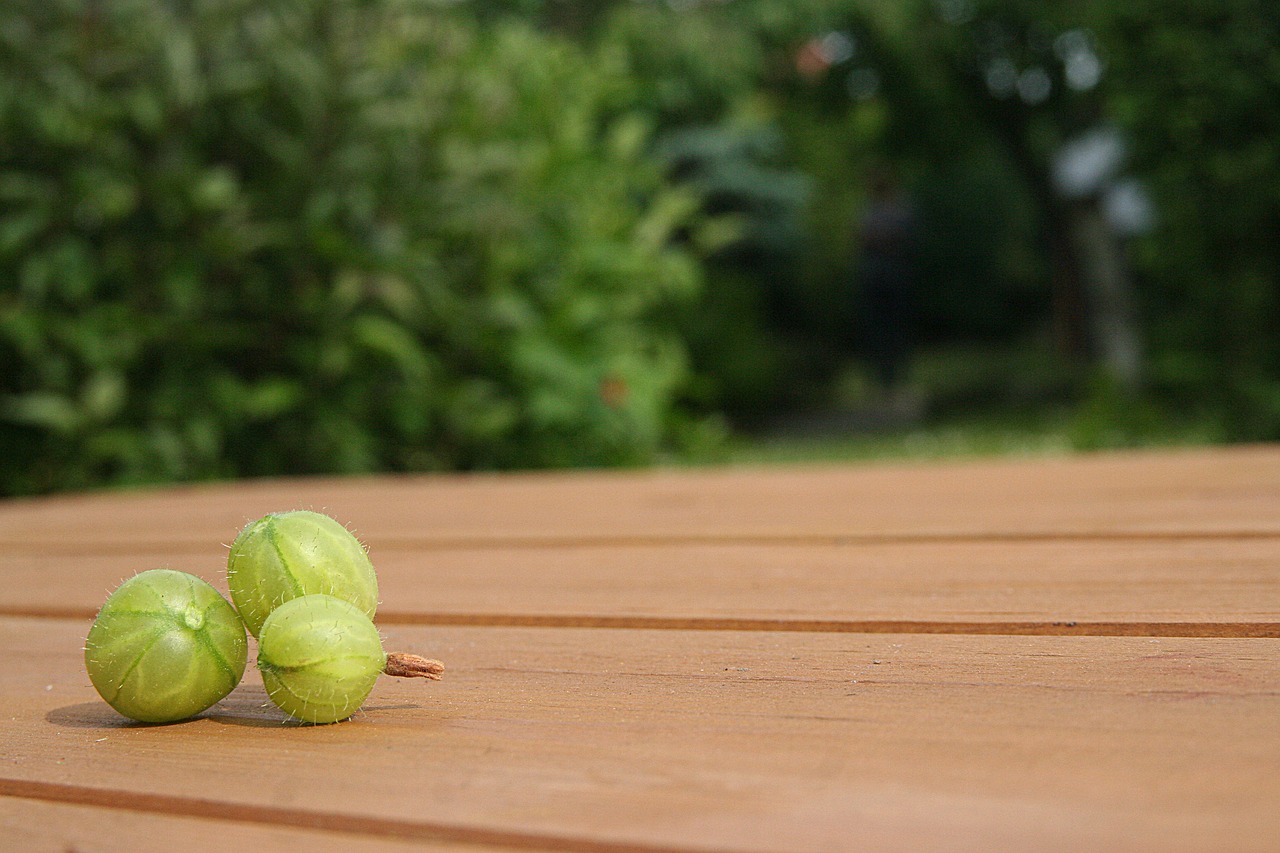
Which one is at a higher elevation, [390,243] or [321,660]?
[390,243]

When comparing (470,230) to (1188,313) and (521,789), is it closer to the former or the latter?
(521,789)

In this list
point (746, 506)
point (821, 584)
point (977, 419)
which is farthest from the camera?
point (977, 419)

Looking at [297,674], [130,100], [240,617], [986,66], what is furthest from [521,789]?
[986,66]

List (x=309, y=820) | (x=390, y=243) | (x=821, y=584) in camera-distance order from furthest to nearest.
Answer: (x=390, y=243)
(x=821, y=584)
(x=309, y=820)

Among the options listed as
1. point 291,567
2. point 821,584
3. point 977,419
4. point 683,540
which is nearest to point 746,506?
point 683,540

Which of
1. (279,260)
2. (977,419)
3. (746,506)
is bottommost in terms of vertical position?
(977,419)

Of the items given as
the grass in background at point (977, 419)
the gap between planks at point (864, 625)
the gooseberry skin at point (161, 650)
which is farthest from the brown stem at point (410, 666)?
the grass in background at point (977, 419)

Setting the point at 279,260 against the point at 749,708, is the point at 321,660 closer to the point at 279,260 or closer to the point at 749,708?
the point at 749,708

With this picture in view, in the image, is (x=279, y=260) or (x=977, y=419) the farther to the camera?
(x=977, y=419)
